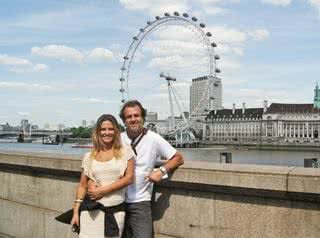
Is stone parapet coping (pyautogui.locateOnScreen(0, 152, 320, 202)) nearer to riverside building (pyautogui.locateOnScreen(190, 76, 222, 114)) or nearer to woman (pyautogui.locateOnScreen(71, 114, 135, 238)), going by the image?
woman (pyautogui.locateOnScreen(71, 114, 135, 238))

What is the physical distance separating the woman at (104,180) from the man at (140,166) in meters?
0.20

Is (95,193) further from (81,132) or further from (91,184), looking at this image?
(81,132)

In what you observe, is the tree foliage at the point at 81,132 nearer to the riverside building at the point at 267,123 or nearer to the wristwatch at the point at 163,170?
the riverside building at the point at 267,123

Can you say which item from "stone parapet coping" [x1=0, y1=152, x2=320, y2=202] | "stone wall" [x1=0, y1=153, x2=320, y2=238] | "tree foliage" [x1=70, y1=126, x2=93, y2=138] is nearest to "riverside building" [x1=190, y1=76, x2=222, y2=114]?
"stone wall" [x1=0, y1=153, x2=320, y2=238]

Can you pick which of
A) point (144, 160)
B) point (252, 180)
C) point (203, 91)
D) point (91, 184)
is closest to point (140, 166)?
point (144, 160)

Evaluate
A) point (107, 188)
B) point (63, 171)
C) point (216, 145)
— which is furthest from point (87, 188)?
point (216, 145)

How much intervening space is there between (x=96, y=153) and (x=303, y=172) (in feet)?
5.21

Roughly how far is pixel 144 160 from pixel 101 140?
433 mm

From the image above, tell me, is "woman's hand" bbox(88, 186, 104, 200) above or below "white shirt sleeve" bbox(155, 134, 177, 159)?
below

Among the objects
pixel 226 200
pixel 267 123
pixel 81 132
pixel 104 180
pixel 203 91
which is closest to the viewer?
pixel 104 180

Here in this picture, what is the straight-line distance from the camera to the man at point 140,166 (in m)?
4.36

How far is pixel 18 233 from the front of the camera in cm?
721

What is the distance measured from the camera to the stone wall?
13.0 feet

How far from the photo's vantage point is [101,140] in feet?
13.7
